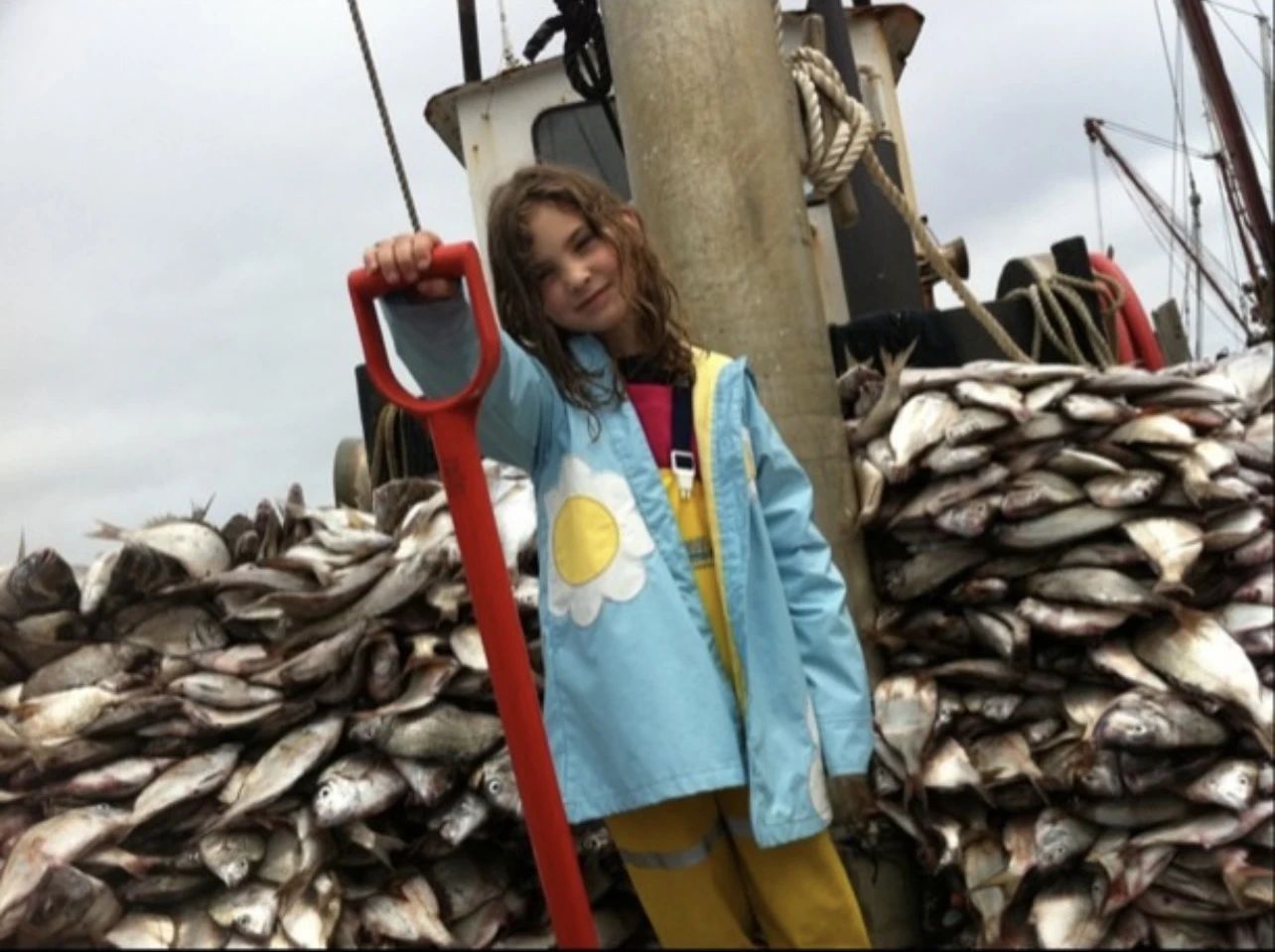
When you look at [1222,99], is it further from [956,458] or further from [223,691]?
[223,691]

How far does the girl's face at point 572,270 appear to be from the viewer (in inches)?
69.4

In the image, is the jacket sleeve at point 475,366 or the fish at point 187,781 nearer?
the jacket sleeve at point 475,366

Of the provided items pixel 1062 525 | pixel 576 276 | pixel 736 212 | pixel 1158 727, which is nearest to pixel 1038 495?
pixel 1062 525

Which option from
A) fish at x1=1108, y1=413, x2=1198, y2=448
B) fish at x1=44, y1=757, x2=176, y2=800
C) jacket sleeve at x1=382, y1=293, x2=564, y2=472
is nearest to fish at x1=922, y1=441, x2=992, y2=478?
fish at x1=1108, y1=413, x2=1198, y2=448

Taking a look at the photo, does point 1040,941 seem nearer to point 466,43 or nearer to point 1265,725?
point 1265,725

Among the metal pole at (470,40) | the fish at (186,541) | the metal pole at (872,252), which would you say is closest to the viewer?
the fish at (186,541)

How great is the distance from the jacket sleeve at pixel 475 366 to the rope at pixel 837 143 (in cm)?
129

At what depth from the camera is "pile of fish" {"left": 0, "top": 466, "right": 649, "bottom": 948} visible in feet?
6.30

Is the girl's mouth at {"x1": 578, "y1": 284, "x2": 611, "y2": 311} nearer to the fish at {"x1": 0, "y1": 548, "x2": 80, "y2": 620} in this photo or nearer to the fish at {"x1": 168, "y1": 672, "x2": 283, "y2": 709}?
the fish at {"x1": 168, "y1": 672, "x2": 283, "y2": 709}

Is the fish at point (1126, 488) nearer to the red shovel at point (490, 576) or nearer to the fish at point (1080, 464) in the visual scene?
the fish at point (1080, 464)

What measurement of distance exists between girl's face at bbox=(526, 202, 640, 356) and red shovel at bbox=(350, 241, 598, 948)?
411mm

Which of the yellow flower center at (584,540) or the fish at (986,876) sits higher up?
the yellow flower center at (584,540)

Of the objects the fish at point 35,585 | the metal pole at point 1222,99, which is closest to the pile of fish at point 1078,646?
the fish at point 35,585

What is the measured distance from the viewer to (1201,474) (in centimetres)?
207
